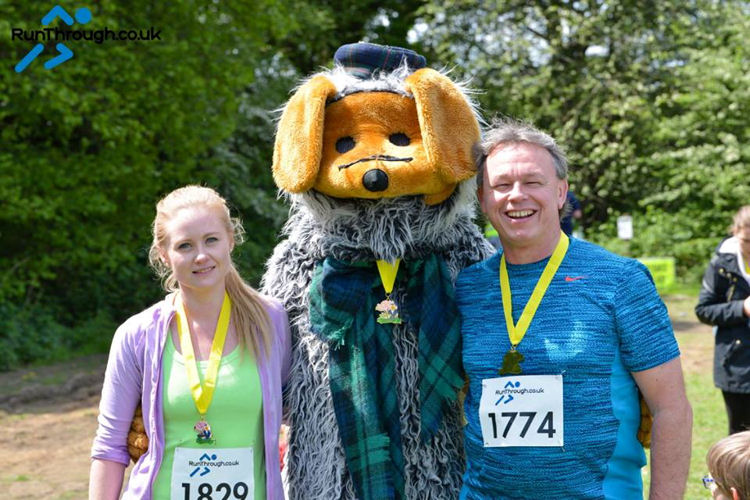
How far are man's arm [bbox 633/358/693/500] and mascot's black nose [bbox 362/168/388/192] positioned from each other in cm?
93

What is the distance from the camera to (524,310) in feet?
7.45

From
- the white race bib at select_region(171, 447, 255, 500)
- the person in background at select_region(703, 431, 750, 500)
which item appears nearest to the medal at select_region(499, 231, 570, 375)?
the person in background at select_region(703, 431, 750, 500)

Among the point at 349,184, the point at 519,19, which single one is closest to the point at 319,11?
the point at 519,19

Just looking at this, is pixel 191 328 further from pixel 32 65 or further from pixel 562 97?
pixel 562 97

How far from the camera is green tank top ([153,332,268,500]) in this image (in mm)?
2459

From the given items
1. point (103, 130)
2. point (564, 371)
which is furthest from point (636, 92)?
point (564, 371)

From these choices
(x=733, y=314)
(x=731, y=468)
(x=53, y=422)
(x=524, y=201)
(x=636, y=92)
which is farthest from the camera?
(x=636, y=92)

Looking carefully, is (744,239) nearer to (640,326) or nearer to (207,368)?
(640,326)

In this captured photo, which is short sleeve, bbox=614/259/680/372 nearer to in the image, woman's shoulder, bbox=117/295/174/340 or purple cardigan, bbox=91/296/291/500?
purple cardigan, bbox=91/296/291/500

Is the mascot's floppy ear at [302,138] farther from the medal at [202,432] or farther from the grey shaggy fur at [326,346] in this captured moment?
the medal at [202,432]

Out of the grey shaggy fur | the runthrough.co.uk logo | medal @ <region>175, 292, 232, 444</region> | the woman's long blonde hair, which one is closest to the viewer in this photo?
medal @ <region>175, 292, 232, 444</region>

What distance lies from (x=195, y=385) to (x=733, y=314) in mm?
3441

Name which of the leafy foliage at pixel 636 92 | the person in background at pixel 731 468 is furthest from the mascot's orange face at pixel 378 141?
the leafy foliage at pixel 636 92

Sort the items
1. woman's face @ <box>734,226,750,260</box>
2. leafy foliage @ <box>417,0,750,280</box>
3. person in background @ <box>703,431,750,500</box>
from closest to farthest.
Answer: person in background @ <box>703,431,750,500</box>, woman's face @ <box>734,226,750,260</box>, leafy foliage @ <box>417,0,750,280</box>
